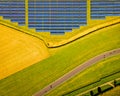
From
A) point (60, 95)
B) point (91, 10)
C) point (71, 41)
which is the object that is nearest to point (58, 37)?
point (71, 41)

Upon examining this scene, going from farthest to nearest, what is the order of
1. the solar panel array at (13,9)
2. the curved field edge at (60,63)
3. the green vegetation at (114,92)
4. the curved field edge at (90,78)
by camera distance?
the solar panel array at (13,9)
the curved field edge at (60,63)
the curved field edge at (90,78)
the green vegetation at (114,92)

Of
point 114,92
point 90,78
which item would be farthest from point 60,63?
point 114,92

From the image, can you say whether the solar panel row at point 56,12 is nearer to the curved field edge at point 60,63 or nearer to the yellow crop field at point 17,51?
the yellow crop field at point 17,51

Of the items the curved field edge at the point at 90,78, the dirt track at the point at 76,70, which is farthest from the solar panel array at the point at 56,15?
the curved field edge at the point at 90,78

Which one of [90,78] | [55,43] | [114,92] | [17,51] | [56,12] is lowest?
[114,92]

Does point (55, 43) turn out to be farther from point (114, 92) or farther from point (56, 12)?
point (114, 92)

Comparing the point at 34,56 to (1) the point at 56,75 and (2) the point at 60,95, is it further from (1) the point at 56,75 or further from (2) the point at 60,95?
(2) the point at 60,95

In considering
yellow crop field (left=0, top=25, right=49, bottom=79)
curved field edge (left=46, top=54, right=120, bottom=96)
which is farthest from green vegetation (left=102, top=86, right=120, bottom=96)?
yellow crop field (left=0, top=25, right=49, bottom=79)
